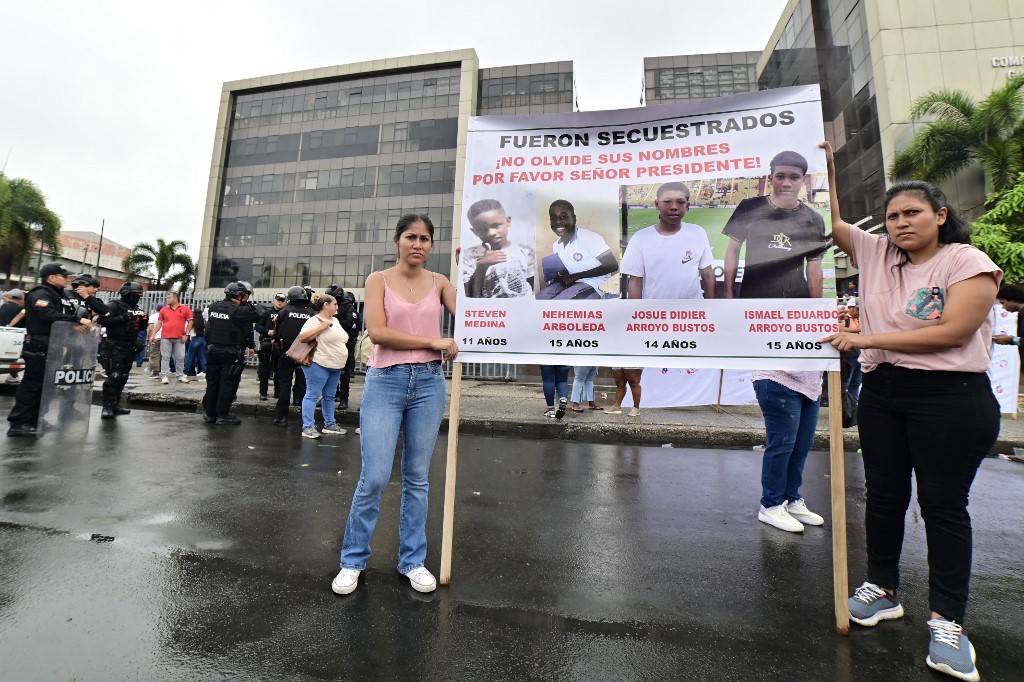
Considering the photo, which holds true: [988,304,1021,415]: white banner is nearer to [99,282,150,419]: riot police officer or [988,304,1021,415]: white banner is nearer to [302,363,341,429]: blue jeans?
[302,363,341,429]: blue jeans

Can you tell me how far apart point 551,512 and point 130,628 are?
2.56 meters

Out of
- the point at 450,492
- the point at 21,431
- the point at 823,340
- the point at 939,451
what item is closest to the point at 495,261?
the point at 450,492

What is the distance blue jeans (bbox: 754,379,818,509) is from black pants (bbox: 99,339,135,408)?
8414 millimetres

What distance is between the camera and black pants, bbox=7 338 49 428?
5652mm

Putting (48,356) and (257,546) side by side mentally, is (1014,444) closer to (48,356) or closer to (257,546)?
(257,546)

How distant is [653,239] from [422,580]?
84.4 inches

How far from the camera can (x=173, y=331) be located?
1091cm

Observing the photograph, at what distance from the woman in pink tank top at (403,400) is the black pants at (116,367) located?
6774mm

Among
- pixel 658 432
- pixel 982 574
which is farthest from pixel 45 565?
pixel 658 432

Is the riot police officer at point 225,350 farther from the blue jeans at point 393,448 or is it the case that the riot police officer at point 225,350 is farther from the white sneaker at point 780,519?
the white sneaker at point 780,519

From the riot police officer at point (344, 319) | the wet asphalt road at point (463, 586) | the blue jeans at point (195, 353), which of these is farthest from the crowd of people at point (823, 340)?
the blue jeans at point (195, 353)

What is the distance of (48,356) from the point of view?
223 inches

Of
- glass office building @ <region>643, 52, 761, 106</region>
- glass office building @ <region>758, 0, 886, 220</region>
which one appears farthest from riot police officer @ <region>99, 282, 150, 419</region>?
glass office building @ <region>643, 52, 761, 106</region>

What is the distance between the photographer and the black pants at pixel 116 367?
23.3ft
